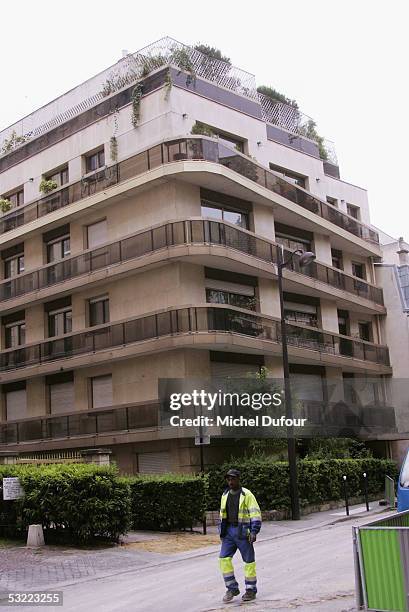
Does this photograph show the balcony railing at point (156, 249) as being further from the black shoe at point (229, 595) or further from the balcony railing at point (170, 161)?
the black shoe at point (229, 595)

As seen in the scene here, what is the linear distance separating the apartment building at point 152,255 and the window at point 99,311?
0.07 metres

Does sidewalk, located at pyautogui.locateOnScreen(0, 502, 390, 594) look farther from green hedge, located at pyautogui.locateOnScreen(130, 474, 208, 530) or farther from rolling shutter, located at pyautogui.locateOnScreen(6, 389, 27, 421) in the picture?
rolling shutter, located at pyautogui.locateOnScreen(6, 389, 27, 421)

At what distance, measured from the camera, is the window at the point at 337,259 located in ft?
121

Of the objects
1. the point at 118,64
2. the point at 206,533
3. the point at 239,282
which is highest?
the point at 118,64

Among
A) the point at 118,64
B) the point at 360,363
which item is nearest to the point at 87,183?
the point at 118,64

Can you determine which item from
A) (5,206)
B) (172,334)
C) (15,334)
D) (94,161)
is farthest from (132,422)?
(5,206)

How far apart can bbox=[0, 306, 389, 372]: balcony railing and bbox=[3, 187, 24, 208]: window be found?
704 centimetres

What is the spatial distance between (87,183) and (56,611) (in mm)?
21574

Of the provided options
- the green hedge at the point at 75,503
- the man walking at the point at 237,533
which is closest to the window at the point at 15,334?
the green hedge at the point at 75,503

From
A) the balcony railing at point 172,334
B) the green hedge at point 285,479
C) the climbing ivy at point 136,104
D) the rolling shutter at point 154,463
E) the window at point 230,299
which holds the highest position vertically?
the climbing ivy at point 136,104

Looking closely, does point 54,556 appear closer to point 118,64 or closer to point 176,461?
point 176,461

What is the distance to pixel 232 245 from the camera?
2708cm

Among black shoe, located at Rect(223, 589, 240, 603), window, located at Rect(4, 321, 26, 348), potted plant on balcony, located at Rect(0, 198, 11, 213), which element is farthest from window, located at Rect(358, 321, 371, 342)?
black shoe, located at Rect(223, 589, 240, 603)

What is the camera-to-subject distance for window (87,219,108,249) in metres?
29.1
